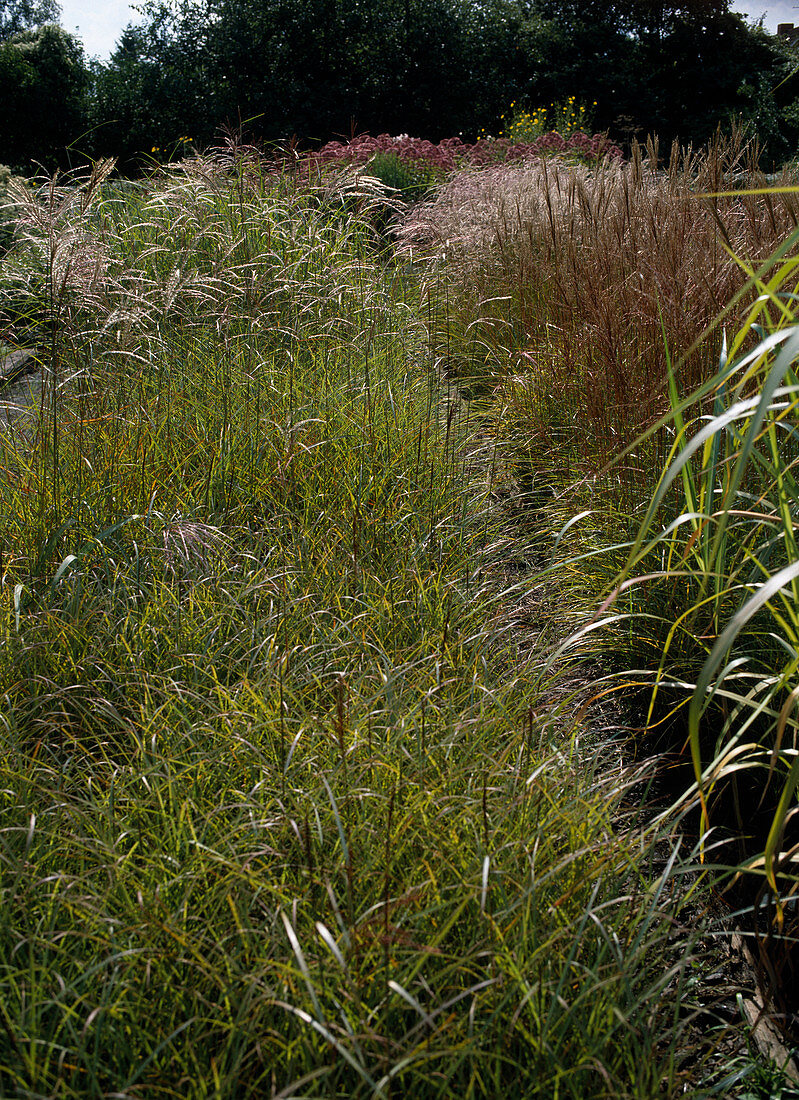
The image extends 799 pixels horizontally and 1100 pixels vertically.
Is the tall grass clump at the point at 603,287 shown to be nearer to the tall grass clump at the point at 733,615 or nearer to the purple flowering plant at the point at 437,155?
the tall grass clump at the point at 733,615

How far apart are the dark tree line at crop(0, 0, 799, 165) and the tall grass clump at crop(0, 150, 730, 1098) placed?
13.4 m

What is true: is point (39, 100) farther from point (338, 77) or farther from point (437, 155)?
point (437, 155)

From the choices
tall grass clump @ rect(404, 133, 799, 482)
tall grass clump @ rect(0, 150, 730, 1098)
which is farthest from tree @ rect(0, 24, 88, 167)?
tall grass clump @ rect(0, 150, 730, 1098)

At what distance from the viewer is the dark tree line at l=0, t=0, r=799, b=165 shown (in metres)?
15.3

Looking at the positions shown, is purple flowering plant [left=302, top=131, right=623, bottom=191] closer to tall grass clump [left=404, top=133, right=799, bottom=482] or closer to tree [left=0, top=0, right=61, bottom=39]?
tall grass clump [left=404, top=133, right=799, bottom=482]

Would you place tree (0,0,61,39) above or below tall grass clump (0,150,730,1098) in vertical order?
above

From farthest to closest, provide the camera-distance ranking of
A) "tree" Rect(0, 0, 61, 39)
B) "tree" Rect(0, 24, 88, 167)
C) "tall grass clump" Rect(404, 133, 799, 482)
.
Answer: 1. "tree" Rect(0, 0, 61, 39)
2. "tree" Rect(0, 24, 88, 167)
3. "tall grass clump" Rect(404, 133, 799, 482)

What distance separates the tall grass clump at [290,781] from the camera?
100cm

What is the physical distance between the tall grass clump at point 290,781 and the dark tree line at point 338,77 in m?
13.4

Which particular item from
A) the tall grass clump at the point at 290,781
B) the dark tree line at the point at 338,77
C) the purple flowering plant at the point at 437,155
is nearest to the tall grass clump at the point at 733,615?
the tall grass clump at the point at 290,781

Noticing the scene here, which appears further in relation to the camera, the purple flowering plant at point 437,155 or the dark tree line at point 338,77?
the dark tree line at point 338,77

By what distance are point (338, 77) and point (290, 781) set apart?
1716 centimetres

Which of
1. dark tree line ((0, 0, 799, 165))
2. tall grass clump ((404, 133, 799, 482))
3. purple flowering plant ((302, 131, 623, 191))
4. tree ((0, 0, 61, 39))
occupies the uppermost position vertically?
tree ((0, 0, 61, 39))

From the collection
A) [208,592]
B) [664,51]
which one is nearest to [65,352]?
[208,592]
